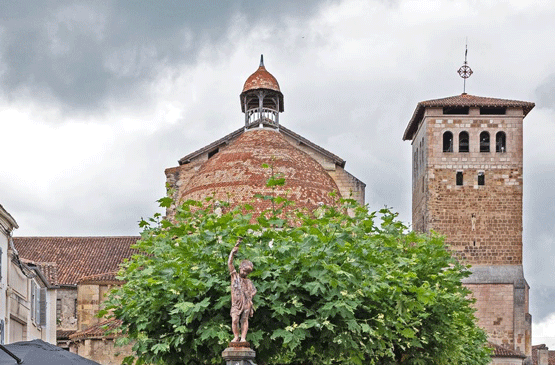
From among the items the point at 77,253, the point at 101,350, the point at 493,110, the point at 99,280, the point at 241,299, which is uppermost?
the point at 493,110

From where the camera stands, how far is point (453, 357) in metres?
26.9

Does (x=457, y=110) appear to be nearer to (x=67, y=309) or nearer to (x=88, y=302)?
(x=88, y=302)

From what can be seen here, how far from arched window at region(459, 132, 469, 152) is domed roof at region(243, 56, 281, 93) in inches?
434

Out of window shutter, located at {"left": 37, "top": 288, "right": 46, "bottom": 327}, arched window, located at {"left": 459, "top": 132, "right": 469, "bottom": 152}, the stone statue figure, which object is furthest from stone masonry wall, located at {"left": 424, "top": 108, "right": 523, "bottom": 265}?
the stone statue figure

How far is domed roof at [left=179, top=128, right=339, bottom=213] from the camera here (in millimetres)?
50812

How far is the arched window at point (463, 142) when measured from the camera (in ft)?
201

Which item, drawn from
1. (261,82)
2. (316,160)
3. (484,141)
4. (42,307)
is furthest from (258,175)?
(42,307)

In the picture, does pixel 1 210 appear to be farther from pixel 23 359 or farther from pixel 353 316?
pixel 23 359

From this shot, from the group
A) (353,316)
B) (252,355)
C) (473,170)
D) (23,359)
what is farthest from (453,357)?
(473,170)

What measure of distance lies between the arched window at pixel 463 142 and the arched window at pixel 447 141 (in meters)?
0.58

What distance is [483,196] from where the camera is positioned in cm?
5994

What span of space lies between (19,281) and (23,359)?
1979 centimetres

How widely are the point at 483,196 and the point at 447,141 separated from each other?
→ 154 inches

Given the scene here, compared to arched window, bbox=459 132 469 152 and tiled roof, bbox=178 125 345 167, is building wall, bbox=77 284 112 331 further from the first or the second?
arched window, bbox=459 132 469 152
